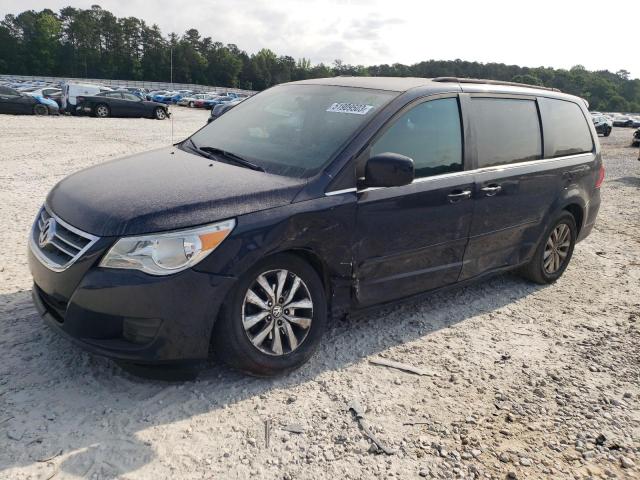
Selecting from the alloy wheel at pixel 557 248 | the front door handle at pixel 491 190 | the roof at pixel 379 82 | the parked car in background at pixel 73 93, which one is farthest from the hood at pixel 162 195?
the parked car in background at pixel 73 93

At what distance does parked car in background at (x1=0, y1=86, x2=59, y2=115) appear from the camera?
21.9 meters

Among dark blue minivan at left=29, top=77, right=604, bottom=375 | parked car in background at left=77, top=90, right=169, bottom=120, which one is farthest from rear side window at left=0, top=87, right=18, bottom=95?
dark blue minivan at left=29, top=77, right=604, bottom=375

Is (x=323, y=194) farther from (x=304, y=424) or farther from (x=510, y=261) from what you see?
(x=510, y=261)

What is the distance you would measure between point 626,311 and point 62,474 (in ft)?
15.2

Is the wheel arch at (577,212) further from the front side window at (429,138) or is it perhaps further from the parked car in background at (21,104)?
the parked car in background at (21,104)

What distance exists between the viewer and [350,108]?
3793mm

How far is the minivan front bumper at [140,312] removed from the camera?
278 cm

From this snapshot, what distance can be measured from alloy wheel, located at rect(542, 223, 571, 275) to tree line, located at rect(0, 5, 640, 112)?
3517 inches

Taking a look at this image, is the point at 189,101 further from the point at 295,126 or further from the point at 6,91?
the point at 295,126

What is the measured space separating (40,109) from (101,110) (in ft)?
7.93

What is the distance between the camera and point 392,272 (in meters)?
3.79

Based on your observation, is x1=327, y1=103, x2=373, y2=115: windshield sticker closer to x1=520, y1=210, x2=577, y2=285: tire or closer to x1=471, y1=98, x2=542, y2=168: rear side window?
x1=471, y1=98, x2=542, y2=168: rear side window

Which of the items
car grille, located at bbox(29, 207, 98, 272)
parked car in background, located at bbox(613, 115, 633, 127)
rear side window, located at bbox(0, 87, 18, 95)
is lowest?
car grille, located at bbox(29, 207, 98, 272)

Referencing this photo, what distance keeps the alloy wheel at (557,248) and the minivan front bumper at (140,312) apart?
11.8ft
